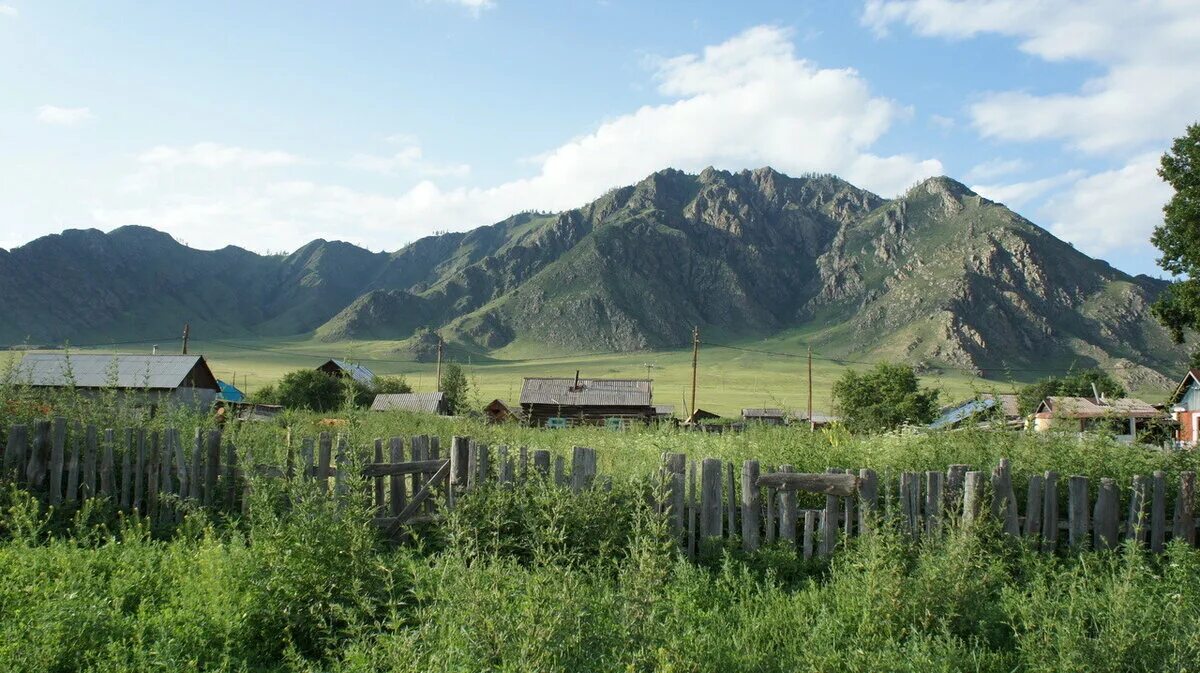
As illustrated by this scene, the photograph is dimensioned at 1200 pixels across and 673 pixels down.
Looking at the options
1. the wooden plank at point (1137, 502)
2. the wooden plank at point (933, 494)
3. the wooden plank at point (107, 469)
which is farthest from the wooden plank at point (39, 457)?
the wooden plank at point (1137, 502)

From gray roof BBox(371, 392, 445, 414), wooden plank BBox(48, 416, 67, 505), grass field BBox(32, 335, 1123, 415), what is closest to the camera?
wooden plank BBox(48, 416, 67, 505)

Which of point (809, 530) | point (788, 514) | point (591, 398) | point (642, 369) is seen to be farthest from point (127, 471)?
point (642, 369)

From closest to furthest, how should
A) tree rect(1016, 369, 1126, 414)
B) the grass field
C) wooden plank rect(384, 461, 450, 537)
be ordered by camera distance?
wooden plank rect(384, 461, 450, 537) < tree rect(1016, 369, 1126, 414) < the grass field

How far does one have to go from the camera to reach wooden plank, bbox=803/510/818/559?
813 centimetres

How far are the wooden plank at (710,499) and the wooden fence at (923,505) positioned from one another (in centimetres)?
1

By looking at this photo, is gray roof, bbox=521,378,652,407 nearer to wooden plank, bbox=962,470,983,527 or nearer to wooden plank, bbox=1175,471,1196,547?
wooden plank, bbox=962,470,983,527

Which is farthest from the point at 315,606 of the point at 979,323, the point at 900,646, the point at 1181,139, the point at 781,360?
the point at 979,323

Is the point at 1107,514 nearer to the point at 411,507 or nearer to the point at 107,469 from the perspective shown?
the point at 411,507

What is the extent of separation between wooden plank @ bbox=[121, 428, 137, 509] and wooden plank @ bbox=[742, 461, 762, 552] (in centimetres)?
702

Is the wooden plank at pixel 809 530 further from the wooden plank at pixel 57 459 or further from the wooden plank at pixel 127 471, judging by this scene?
the wooden plank at pixel 57 459

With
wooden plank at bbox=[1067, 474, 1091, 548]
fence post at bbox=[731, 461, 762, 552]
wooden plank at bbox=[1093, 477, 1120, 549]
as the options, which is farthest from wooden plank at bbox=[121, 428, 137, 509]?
wooden plank at bbox=[1093, 477, 1120, 549]

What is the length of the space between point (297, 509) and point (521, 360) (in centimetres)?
19016

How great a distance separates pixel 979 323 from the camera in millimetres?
198500

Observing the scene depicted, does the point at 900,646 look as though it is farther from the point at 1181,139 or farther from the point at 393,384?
the point at 393,384
